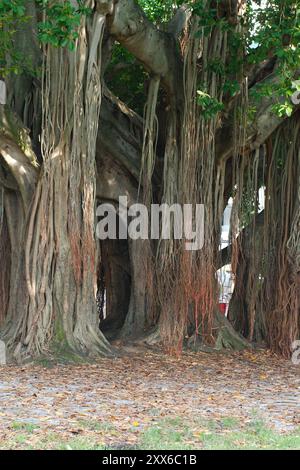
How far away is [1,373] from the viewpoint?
7.13 meters

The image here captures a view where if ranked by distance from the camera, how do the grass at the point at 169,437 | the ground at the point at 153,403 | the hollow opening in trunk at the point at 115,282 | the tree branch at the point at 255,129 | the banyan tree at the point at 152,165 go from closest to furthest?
the grass at the point at 169,437, the ground at the point at 153,403, the banyan tree at the point at 152,165, the tree branch at the point at 255,129, the hollow opening in trunk at the point at 115,282

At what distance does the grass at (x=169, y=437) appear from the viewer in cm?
460

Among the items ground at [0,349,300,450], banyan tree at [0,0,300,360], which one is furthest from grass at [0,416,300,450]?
banyan tree at [0,0,300,360]

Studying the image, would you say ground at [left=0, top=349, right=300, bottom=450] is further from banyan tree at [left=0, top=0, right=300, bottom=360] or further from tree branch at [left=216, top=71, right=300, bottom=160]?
tree branch at [left=216, top=71, right=300, bottom=160]

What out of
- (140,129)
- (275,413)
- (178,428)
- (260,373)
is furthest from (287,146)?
(178,428)

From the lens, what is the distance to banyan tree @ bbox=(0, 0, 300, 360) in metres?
7.66

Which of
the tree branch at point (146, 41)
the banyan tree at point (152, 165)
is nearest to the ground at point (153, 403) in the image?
the banyan tree at point (152, 165)

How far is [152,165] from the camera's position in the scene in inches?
338

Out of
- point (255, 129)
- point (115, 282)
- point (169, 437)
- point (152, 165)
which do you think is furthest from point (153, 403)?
point (115, 282)

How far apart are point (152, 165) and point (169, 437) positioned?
414 cm

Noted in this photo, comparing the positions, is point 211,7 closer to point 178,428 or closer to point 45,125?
point 45,125

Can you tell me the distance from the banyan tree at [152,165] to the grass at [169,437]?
2608 millimetres

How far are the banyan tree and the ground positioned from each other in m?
0.51

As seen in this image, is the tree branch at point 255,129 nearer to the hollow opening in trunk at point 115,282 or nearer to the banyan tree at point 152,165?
the banyan tree at point 152,165
